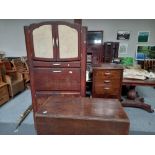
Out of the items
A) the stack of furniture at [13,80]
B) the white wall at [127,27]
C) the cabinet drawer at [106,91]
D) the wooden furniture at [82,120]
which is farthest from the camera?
the white wall at [127,27]

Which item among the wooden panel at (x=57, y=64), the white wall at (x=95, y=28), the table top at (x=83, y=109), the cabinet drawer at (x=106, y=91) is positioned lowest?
the cabinet drawer at (x=106, y=91)

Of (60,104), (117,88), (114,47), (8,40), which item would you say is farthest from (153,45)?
(8,40)

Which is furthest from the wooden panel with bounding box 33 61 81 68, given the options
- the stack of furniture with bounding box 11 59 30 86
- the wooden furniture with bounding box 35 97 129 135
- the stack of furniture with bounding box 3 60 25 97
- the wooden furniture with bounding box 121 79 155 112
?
the stack of furniture with bounding box 11 59 30 86

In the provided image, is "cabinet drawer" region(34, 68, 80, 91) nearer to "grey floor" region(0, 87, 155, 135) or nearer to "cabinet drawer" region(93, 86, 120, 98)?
"cabinet drawer" region(93, 86, 120, 98)

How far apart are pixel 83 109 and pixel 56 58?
739 mm

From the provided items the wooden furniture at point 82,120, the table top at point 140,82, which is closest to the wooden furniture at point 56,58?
the wooden furniture at point 82,120

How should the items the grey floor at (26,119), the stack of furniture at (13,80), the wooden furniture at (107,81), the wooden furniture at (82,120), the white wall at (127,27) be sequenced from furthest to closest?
the white wall at (127,27), the stack of furniture at (13,80), the wooden furniture at (107,81), the grey floor at (26,119), the wooden furniture at (82,120)

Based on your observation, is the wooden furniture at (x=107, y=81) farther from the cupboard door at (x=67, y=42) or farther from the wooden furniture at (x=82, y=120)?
the wooden furniture at (x=82, y=120)

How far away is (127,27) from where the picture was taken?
4.77m

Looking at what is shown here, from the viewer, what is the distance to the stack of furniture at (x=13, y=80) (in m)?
3.36

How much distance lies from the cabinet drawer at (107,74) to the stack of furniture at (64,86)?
629mm

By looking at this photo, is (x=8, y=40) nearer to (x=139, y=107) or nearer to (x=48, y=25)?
(x=48, y=25)

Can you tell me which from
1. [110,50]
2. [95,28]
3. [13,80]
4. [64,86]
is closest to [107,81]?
[64,86]

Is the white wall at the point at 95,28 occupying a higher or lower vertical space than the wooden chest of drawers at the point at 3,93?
higher
